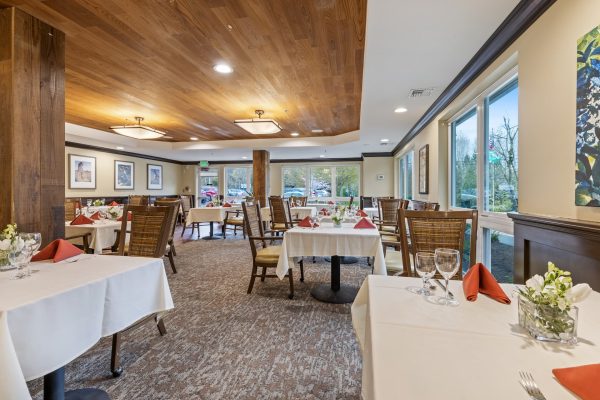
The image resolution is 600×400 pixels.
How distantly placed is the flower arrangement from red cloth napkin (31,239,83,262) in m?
2.06

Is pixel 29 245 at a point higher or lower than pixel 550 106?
lower

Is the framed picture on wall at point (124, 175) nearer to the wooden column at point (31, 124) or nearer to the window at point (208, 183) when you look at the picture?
the window at point (208, 183)

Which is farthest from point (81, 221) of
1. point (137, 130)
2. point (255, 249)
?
point (255, 249)

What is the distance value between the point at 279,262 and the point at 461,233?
61.2 inches

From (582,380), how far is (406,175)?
25.0 feet

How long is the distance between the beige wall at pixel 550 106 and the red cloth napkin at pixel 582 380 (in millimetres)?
A: 1253

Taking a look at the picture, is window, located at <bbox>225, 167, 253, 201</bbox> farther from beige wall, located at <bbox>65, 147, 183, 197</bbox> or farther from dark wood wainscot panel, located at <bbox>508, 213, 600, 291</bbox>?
dark wood wainscot panel, located at <bbox>508, 213, 600, 291</bbox>

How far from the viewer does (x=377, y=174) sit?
9.37 metres

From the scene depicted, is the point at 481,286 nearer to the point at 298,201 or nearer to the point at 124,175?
the point at 298,201

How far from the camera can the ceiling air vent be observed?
3.53 meters

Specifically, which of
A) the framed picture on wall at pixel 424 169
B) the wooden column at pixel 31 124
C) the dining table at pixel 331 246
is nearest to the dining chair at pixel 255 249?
the dining table at pixel 331 246

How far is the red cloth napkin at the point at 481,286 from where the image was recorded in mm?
1039

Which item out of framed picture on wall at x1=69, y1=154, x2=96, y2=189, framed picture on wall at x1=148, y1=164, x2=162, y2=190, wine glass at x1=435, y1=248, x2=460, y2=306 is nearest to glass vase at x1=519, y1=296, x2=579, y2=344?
wine glass at x1=435, y1=248, x2=460, y2=306

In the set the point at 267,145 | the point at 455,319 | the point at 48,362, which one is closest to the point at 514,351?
the point at 455,319
